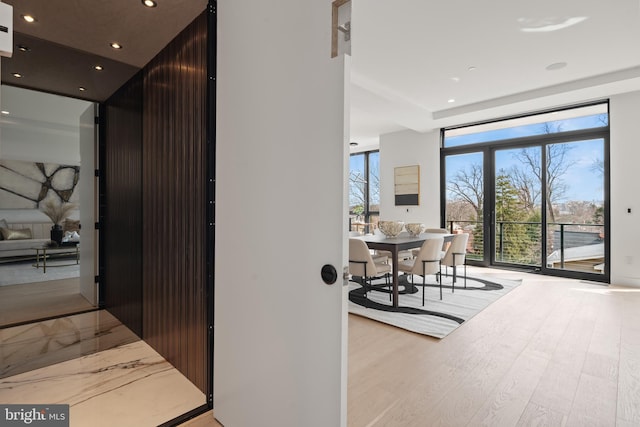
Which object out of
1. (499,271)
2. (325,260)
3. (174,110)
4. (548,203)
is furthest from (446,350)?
(548,203)

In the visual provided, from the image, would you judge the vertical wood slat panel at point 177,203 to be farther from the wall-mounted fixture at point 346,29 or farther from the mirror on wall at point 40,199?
the mirror on wall at point 40,199

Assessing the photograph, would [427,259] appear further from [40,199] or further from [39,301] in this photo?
[40,199]

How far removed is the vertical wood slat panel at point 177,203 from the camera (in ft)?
6.16

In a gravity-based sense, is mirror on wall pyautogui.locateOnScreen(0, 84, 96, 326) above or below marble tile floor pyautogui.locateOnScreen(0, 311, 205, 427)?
above

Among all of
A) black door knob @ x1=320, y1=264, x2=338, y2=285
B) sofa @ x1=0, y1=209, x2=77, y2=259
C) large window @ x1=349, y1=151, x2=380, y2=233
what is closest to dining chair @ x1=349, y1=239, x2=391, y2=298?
black door knob @ x1=320, y1=264, x2=338, y2=285

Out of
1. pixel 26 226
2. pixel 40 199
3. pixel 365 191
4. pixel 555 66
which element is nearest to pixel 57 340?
pixel 26 226

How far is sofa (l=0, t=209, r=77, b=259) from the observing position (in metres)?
5.78

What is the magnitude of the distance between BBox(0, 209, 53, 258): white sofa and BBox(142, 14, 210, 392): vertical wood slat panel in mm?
5121

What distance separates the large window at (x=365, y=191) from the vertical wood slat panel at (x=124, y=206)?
5982mm

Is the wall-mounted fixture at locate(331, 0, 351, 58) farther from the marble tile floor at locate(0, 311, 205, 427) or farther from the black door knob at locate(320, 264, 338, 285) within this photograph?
the marble tile floor at locate(0, 311, 205, 427)

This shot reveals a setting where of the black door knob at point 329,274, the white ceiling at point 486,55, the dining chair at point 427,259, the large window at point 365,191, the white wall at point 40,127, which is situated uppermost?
the white ceiling at point 486,55

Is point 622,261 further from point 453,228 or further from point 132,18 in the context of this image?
point 132,18

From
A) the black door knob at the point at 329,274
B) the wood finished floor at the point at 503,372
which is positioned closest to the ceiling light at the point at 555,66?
the wood finished floor at the point at 503,372

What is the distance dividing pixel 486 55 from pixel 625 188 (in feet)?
10.0
